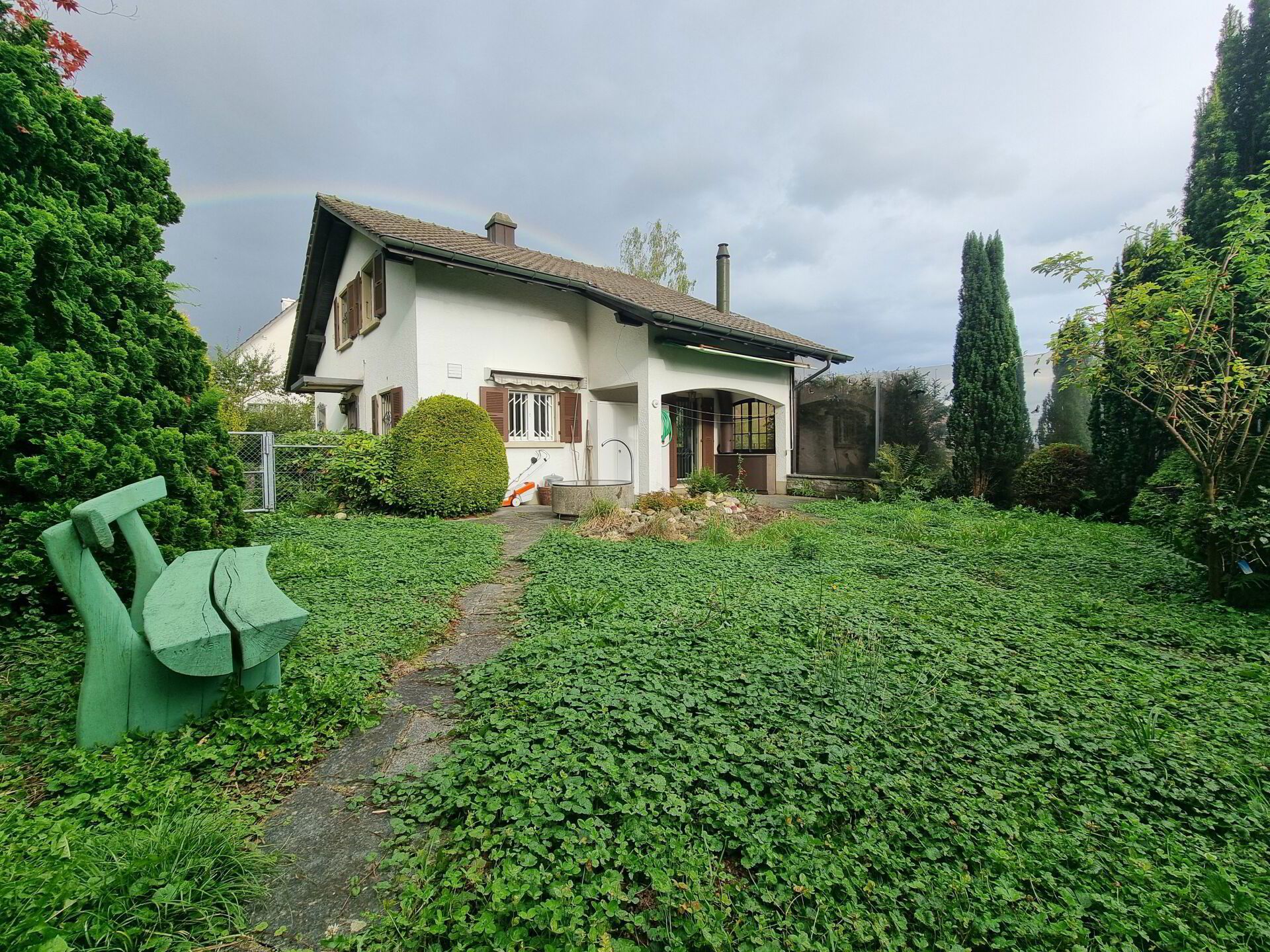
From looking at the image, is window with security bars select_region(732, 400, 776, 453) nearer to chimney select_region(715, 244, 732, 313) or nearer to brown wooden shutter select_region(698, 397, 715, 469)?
brown wooden shutter select_region(698, 397, 715, 469)

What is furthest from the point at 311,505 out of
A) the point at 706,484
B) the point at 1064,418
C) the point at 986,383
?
the point at 1064,418

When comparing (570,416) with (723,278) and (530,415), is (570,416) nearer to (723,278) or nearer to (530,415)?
(530,415)

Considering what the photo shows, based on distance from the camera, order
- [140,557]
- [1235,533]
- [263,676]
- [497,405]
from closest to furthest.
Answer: [263,676]
[140,557]
[1235,533]
[497,405]

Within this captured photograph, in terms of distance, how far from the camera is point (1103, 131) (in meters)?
7.29

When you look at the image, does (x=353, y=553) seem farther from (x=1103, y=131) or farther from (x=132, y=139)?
(x=1103, y=131)

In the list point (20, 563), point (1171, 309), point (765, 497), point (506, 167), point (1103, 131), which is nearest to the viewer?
point (20, 563)

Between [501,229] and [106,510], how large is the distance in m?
12.5

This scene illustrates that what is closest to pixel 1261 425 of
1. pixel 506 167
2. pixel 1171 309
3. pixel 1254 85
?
pixel 1171 309

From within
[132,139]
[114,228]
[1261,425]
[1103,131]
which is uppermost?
[1103,131]

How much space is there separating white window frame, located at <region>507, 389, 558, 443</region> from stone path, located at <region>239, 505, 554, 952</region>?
7.65 meters

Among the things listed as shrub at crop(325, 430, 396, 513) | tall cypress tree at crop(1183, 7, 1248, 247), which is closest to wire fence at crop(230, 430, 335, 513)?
shrub at crop(325, 430, 396, 513)

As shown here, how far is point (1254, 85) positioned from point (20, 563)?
13331mm

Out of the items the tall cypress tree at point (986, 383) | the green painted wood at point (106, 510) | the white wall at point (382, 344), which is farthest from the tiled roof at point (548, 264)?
the green painted wood at point (106, 510)

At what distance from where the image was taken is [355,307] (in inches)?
473
